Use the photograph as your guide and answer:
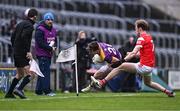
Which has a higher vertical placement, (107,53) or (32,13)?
(32,13)

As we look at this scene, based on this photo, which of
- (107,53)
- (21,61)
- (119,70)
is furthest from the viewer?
(107,53)

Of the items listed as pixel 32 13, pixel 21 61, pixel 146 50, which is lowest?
pixel 21 61

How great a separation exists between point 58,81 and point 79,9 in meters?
10.9

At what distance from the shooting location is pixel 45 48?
847 inches

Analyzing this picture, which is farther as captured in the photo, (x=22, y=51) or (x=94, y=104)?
(x=22, y=51)

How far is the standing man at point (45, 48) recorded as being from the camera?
21609 millimetres

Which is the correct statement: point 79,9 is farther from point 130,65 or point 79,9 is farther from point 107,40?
point 130,65

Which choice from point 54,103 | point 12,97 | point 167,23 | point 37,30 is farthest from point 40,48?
point 167,23

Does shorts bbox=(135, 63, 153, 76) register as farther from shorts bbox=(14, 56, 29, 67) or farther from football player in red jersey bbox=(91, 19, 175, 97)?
shorts bbox=(14, 56, 29, 67)

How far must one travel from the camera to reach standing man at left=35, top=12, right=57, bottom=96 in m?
21.6

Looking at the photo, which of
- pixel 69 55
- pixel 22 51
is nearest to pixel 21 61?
pixel 22 51

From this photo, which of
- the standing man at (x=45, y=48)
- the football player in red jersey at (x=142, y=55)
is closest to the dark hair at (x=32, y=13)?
the standing man at (x=45, y=48)

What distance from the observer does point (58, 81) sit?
2764cm

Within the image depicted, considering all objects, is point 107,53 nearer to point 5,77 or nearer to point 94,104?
point 94,104
